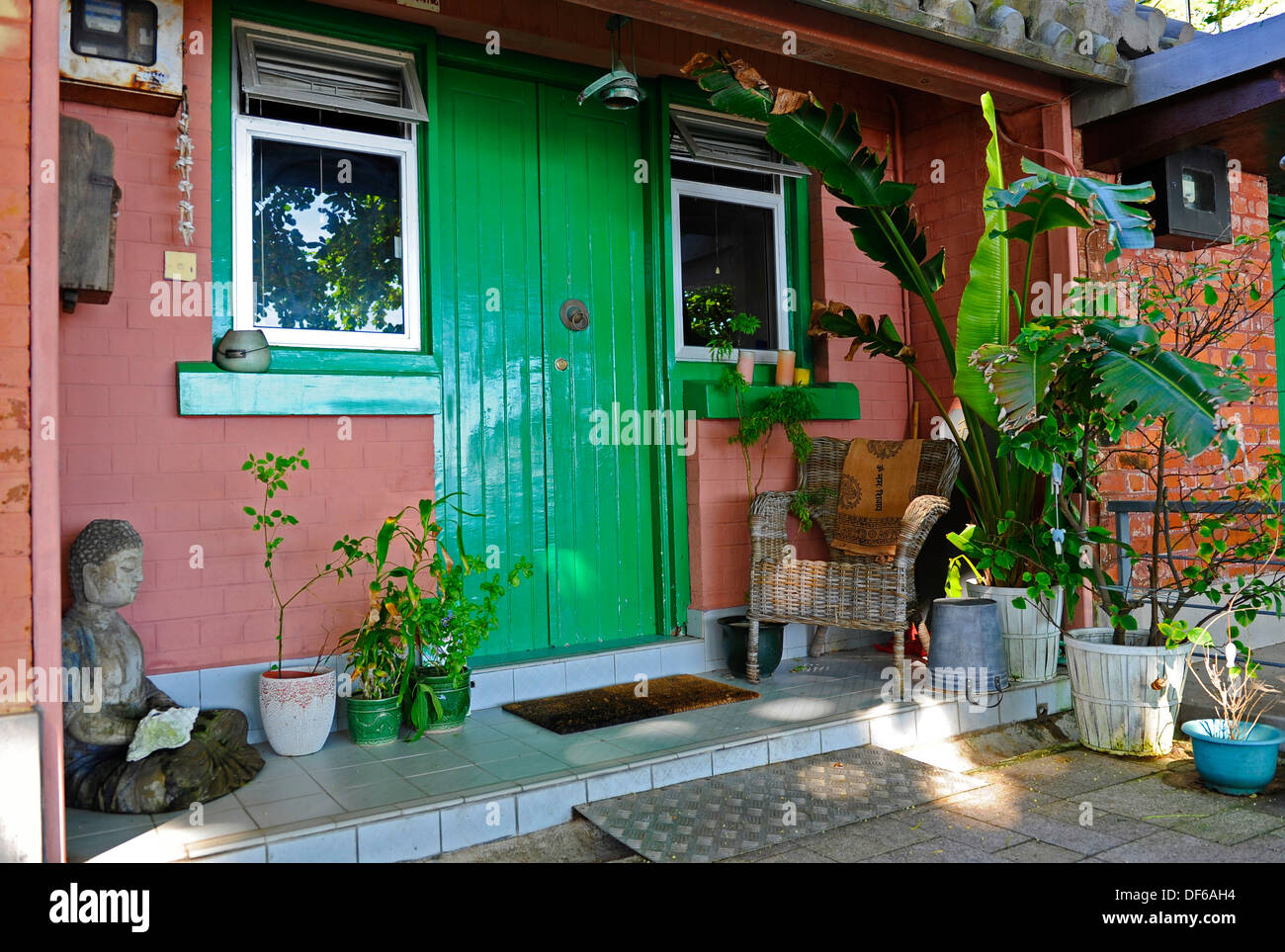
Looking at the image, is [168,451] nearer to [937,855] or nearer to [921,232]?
[937,855]

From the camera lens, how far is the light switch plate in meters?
3.62

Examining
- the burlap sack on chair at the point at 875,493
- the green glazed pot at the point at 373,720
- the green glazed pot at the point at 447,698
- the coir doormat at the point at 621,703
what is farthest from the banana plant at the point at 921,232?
the green glazed pot at the point at 373,720

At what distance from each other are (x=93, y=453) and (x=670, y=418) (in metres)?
2.55

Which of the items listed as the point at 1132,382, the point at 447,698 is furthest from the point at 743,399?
the point at 447,698

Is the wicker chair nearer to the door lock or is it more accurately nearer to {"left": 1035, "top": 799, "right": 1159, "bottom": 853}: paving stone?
{"left": 1035, "top": 799, "right": 1159, "bottom": 853}: paving stone

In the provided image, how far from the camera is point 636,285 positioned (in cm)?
484

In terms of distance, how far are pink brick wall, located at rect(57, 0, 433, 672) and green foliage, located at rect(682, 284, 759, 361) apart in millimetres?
2055

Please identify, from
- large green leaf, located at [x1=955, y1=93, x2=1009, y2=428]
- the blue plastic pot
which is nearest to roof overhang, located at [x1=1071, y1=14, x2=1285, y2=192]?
large green leaf, located at [x1=955, y1=93, x2=1009, y2=428]

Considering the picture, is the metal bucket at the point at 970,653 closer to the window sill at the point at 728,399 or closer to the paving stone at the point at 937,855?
the paving stone at the point at 937,855

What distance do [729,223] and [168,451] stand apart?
3.05 metres

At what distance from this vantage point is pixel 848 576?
169 inches
